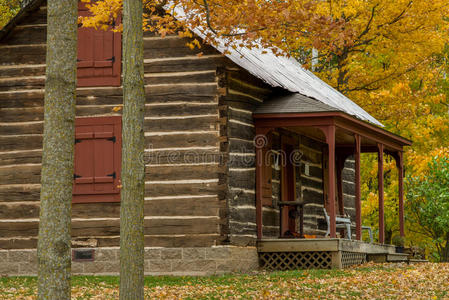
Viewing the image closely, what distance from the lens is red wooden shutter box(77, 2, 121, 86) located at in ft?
53.3

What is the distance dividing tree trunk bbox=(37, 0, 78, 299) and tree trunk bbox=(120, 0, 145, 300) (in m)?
1.19

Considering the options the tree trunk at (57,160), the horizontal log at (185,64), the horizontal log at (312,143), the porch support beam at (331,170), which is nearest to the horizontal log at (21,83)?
the horizontal log at (185,64)

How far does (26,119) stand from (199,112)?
154 inches

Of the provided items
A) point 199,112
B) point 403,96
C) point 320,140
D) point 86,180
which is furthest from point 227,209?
point 403,96

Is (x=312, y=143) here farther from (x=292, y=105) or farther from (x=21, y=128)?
(x=21, y=128)

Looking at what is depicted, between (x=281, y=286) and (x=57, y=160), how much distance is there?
5464mm

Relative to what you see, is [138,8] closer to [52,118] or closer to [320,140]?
[52,118]

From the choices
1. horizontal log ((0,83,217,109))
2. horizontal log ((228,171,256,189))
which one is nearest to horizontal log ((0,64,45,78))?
horizontal log ((0,83,217,109))

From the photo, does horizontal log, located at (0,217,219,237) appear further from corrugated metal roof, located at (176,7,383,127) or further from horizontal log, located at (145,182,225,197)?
corrugated metal roof, located at (176,7,383,127)

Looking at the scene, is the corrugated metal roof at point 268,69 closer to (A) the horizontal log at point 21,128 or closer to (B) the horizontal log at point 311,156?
(B) the horizontal log at point 311,156

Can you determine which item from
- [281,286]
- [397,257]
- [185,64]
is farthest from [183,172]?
[397,257]

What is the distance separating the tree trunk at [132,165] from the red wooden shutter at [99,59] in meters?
7.20

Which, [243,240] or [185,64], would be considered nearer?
[243,240]

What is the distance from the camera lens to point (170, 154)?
15664 mm
